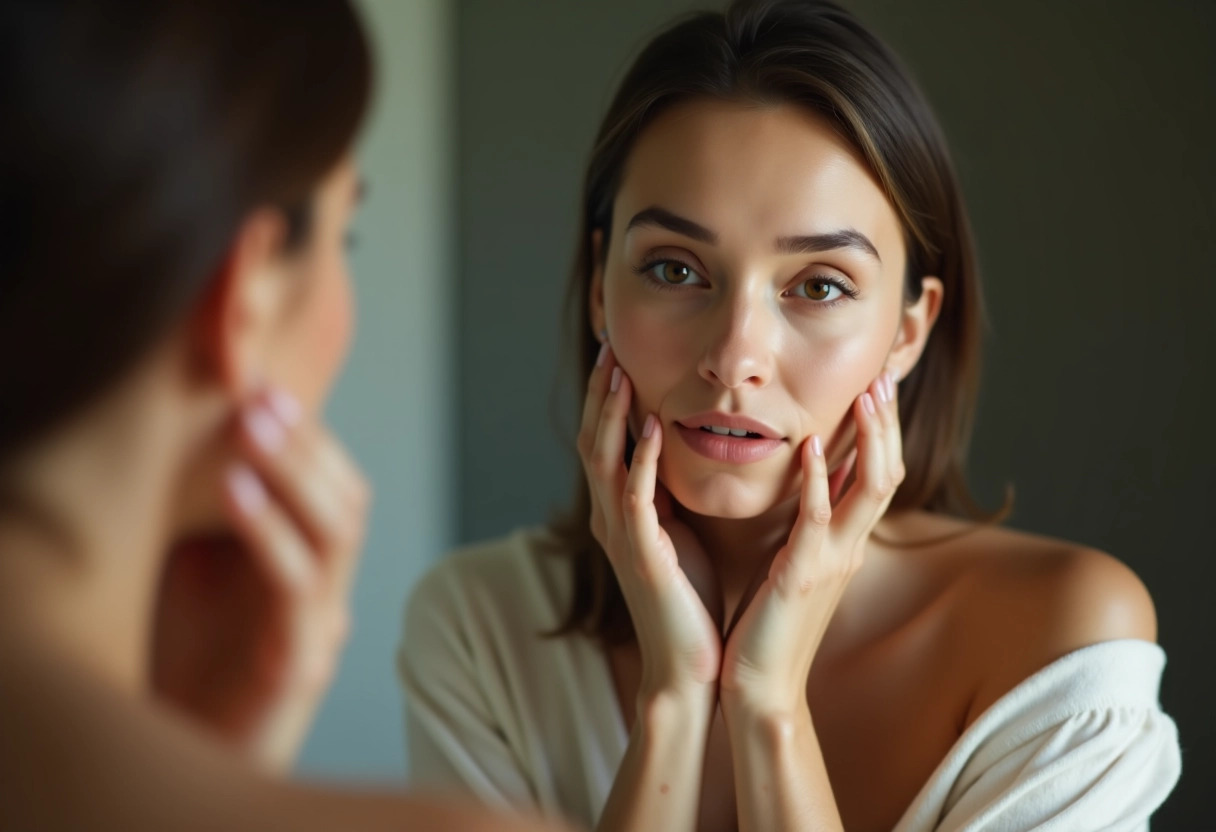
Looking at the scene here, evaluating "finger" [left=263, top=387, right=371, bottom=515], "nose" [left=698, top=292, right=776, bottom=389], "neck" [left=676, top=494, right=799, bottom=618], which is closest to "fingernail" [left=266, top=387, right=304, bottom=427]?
"finger" [left=263, top=387, right=371, bottom=515]

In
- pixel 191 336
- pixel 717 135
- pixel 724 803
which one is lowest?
pixel 724 803

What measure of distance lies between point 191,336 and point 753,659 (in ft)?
2.18

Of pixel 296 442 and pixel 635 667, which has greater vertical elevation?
pixel 296 442

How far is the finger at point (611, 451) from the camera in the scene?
103 cm

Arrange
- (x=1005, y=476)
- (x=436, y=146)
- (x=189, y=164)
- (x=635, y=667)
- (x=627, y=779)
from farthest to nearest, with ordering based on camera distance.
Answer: (x=436, y=146) → (x=1005, y=476) → (x=635, y=667) → (x=627, y=779) → (x=189, y=164)

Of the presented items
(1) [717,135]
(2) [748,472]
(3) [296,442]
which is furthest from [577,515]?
(3) [296,442]

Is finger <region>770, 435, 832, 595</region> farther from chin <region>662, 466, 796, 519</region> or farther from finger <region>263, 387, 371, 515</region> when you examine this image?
finger <region>263, 387, 371, 515</region>

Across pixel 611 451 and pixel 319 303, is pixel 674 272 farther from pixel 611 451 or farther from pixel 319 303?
pixel 319 303

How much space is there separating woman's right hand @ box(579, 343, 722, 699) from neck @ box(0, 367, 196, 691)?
0.62m

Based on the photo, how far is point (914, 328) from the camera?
1.11m

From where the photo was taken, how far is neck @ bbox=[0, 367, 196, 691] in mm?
383

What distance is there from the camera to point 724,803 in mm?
1069

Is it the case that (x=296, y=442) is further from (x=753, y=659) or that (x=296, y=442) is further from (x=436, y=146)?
(x=436, y=146)

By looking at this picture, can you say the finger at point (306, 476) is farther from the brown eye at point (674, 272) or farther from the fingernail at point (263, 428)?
the brown eye at point (674, 272)
